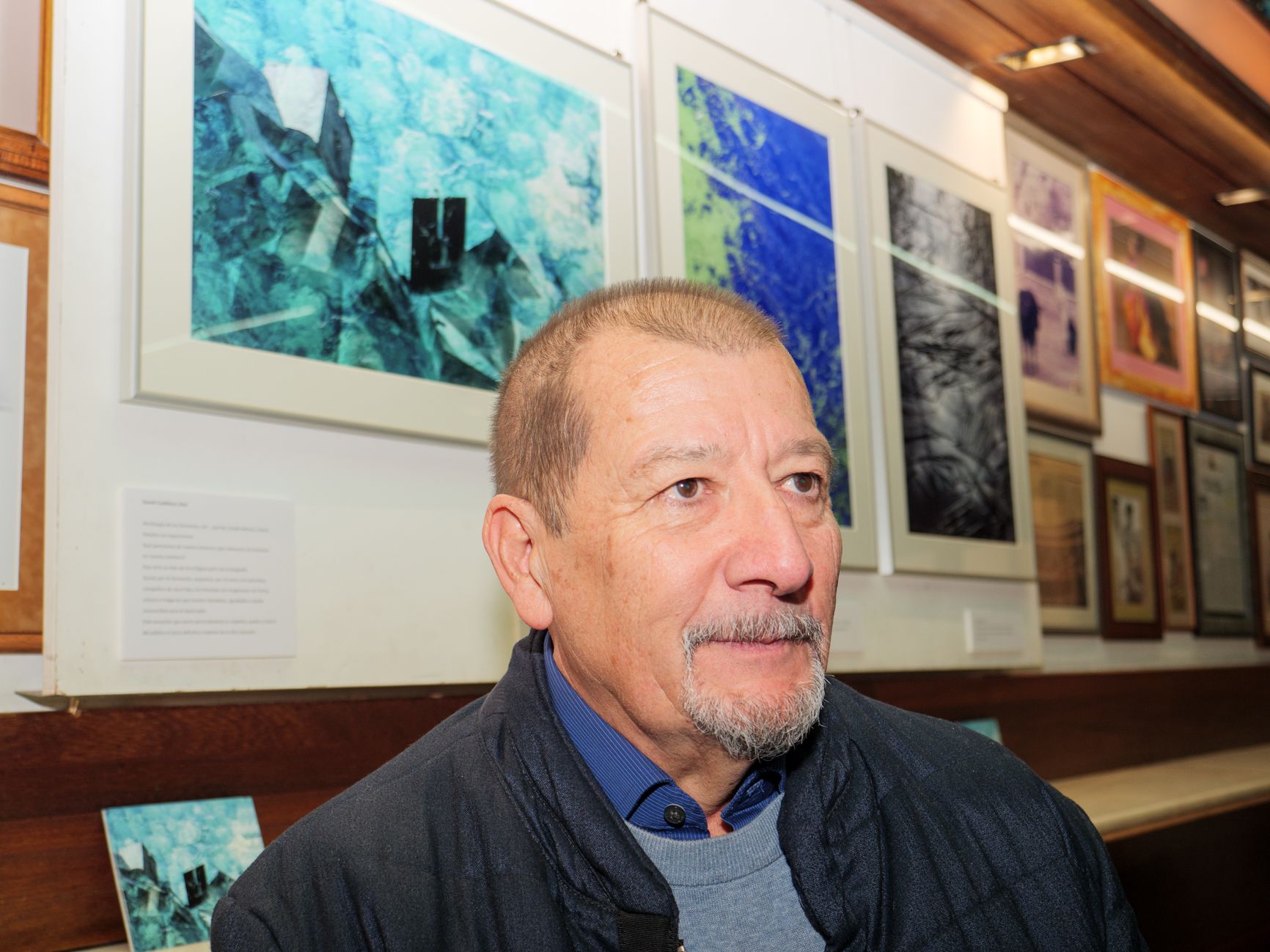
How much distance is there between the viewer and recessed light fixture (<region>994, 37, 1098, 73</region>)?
177 inches

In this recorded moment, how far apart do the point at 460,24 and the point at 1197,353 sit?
443cm

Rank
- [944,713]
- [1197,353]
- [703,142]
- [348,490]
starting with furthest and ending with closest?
[1197,353] → [944,713] → [703,142] → [348,490]

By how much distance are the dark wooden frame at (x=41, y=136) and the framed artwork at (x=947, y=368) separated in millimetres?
2438

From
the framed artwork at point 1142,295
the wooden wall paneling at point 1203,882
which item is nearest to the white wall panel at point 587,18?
the wooden wall paneling at point 1203,882

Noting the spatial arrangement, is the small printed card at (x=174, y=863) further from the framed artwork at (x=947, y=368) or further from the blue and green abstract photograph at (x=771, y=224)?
the framed artwork at (x=947, y=368)

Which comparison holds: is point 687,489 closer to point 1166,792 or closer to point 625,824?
point 625,824

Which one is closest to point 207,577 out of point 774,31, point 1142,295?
point 774,31

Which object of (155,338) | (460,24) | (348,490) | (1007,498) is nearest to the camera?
(155,338)

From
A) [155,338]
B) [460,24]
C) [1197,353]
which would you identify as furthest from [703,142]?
[1197,353]

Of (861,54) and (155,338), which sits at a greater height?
(861,54)

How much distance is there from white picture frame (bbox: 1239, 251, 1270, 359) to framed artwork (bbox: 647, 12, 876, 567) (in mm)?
3606

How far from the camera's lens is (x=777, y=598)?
173 centimetres

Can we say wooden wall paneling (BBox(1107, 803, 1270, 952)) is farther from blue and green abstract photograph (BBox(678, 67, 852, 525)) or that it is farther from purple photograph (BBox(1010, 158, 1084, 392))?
purple photograph (BBox(1010, 158, 1084, 392))

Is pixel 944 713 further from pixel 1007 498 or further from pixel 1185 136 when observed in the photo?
pixel 1185 136
